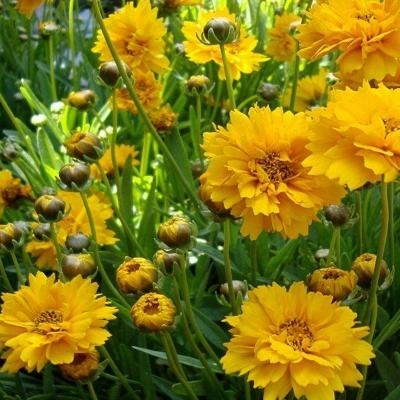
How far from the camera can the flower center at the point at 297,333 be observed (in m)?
0.69

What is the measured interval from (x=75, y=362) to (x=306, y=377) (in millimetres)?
268

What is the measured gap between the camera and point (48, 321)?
2.57 ft

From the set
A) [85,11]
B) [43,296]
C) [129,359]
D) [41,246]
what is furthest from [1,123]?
[85,11]

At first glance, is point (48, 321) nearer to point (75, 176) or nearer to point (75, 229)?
point (75, 176)

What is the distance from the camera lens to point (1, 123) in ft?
6.14

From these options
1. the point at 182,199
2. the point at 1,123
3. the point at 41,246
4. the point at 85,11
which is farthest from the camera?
the point at 85,11

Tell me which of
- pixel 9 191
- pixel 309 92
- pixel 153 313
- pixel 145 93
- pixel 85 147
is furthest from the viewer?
pixel 309 92

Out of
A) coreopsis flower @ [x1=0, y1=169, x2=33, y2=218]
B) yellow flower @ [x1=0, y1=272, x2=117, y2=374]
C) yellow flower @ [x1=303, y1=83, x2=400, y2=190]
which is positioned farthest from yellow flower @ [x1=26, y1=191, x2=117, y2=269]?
yellow flower @ [x1=303, y1=83, x2=400, y2=190]

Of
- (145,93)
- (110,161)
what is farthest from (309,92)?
(110,161)

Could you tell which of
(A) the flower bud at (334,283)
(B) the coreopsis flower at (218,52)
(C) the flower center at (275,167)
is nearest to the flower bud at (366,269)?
(A) the flower bud at (334,283)

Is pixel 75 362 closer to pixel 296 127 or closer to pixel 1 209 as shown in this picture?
pixel 296 127

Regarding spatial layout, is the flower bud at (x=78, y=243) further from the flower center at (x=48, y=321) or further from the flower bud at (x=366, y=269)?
the flower bud at (x=366, y=269)

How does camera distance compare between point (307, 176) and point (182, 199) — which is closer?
point (307, 176)

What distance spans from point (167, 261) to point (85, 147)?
24 centimetres
